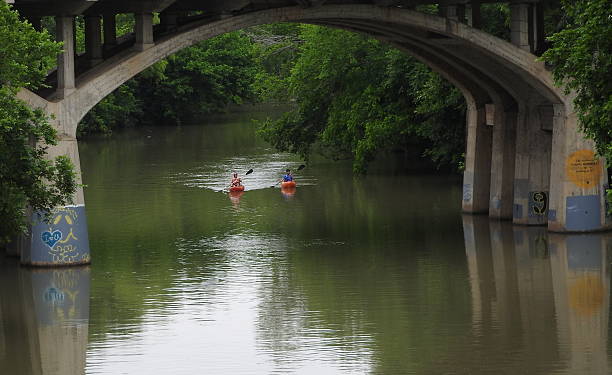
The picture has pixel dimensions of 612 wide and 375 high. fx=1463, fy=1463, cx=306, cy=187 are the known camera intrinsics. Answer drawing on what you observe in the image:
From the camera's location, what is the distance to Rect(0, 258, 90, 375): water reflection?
21.7m

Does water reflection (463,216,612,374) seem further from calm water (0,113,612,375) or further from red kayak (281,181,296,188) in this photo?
red kayak (281,181,296,188)

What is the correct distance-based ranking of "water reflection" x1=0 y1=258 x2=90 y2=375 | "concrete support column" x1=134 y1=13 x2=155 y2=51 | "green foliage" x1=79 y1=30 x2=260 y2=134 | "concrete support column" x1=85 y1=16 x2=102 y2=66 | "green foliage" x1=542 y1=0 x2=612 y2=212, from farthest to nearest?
1. "green foliage" x1=79 y1=30 x2=260 y2=134
2. "concrete support column" x1=85 y1=16 x2=102 y2=66
3. "concrete support column" x1=134 y1=13 x2=155 y2=51
4. "water reflection" x1=0 y1=258 x2=90 y2=375
5. "green foliage" x1=542 y1=0 x2=612 y2=212

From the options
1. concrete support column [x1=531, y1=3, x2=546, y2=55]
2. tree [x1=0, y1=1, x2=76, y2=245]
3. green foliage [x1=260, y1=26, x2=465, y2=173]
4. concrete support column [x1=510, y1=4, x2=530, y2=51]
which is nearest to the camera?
tree [x1=0, y1=1, x2=76, y2=245]

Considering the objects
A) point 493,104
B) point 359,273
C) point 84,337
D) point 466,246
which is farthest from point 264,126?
point 84,337

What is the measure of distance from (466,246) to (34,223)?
1052 centimetres

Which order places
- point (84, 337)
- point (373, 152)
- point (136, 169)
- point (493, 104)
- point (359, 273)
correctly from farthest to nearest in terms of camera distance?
point (136, 169) → point (373, 152) → point (493, 104) → point (359, 273) → point (84, 337)

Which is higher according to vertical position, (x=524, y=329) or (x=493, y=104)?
(x=493, y=104)

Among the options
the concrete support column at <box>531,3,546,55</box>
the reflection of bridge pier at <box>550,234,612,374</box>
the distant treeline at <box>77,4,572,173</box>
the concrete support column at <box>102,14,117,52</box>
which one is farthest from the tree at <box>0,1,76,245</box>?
the distant treeline at <box>77,4,572,173</box>

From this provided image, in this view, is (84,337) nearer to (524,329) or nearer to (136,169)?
(524,329)

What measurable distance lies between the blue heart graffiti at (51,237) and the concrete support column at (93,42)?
3.66 m

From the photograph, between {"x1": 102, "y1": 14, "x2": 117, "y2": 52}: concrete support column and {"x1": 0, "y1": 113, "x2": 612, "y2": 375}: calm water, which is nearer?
{"x1": 0, "y1": 113, "x2": 612, "y2": 375}: calm water

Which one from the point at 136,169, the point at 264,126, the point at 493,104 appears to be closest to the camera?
the point at 493,104

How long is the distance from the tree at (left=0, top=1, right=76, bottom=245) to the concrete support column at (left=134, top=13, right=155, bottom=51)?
13.8 feet

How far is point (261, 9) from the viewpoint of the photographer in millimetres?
31125
